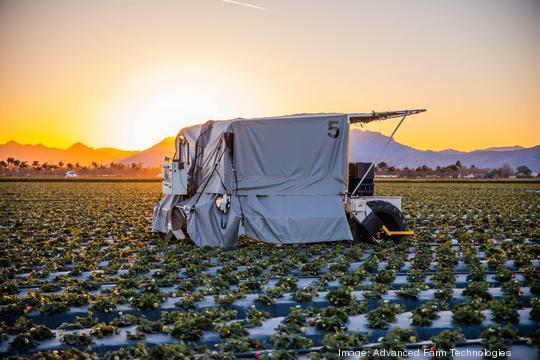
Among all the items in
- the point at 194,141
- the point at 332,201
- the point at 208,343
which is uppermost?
the point at 194,141

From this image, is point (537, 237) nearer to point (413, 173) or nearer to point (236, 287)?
point (236, 287)

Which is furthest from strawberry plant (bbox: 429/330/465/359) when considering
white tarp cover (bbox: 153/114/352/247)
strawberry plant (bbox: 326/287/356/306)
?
white tarp cover (bbox: 153/114/352/247)

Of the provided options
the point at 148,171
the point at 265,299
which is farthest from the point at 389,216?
the point at 148,171

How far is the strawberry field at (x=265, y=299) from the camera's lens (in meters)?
6.31

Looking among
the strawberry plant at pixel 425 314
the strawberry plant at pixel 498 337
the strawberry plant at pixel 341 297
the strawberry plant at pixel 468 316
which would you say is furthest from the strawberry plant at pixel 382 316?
the strawberry plant at pixel 498 337

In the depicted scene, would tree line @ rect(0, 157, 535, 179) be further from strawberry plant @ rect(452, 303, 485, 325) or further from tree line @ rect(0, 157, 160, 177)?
strawberry plant @ rect(452, 303, 485, 325)

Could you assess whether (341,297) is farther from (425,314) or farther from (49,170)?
(49,170)

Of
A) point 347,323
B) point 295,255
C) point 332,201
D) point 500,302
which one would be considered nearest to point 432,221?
point 332,201

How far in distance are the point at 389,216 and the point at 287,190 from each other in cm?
306

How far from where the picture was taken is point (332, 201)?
48.8 feet

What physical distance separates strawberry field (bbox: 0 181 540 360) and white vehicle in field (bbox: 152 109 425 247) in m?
0.62

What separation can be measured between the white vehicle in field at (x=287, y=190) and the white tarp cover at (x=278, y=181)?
0.09 feet

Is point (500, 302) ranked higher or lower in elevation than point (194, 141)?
lower

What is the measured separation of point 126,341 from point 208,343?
3.45 feet
